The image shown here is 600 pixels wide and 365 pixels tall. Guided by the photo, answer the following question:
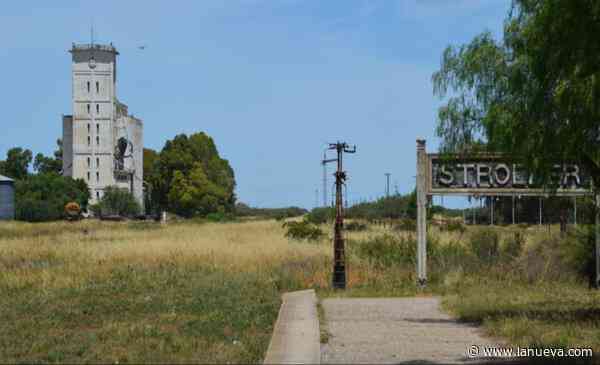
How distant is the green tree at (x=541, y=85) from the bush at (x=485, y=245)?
382 inches

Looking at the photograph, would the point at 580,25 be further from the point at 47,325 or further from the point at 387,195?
the point at 387,195

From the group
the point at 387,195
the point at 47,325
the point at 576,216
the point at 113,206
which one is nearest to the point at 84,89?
the point at 113,206

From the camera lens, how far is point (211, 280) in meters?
20.7

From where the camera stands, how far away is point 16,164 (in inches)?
4850

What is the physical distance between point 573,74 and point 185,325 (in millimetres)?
6536

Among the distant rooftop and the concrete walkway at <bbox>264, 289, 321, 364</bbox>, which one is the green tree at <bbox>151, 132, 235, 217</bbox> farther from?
the concrete walkway at <bbox>264, 289, 321, 364</bbox>

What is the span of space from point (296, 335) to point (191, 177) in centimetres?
8216

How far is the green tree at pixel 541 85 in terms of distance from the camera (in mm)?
11148

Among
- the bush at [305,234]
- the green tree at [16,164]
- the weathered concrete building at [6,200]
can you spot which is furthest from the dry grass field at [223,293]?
the green tree at [16,164]

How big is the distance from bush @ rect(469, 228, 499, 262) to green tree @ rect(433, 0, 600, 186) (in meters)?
9.70

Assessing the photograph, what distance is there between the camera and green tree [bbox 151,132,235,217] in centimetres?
9300
